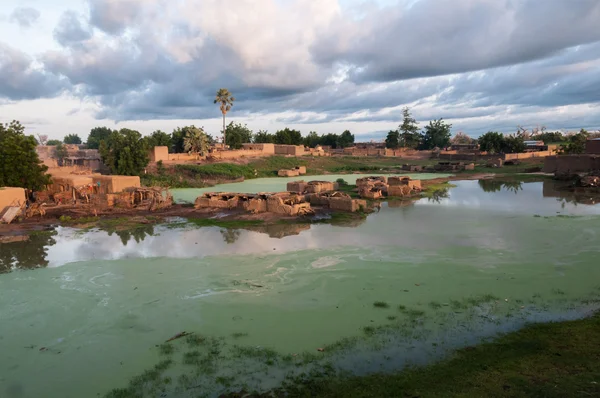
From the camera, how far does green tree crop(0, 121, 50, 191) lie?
22672 mm

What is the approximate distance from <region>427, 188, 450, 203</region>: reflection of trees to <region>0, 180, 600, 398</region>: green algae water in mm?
9099

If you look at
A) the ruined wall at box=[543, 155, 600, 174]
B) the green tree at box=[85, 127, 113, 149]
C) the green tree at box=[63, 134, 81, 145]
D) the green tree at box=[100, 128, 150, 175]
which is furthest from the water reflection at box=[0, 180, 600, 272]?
the green tree at box=[63, 134, 81, 145]

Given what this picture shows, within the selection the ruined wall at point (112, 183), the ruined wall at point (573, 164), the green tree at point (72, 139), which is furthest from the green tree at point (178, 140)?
the green tree at point (72, 139)

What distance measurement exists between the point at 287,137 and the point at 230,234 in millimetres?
54196

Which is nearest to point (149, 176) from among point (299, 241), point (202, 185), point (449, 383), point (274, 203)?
point (202, 185)

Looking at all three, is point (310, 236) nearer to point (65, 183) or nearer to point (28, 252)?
point (28, 252)

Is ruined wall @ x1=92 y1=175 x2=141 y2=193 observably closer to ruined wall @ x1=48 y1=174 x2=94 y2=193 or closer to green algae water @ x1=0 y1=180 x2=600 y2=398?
ruined wall @ x1=48 y1=174 x2=94 y2=193

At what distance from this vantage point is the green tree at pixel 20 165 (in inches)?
893

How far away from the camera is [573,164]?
3697cm

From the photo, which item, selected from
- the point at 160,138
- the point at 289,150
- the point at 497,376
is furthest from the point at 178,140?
the point at 497,376

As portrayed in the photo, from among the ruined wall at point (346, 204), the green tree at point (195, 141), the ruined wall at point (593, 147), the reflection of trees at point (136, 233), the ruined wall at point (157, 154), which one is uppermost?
the green tree at point (195, 141)

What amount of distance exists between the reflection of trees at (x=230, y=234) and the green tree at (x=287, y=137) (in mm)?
52872

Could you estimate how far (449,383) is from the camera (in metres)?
6.06

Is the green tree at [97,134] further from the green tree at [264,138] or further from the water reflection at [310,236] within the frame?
the water reflection at [310,236]
